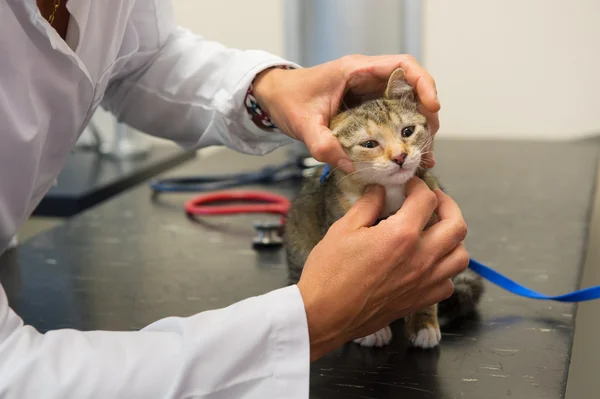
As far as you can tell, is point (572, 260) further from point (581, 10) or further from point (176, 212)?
point (581, 10)

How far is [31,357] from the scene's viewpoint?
0.65 metres

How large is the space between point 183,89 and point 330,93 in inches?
15.2

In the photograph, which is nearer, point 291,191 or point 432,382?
point 432,382

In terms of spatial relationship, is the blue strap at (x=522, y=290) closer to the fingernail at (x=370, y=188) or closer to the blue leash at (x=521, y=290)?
the blue leash at (x=521, y=290)

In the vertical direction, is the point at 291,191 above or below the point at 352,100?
below

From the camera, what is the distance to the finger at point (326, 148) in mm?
821

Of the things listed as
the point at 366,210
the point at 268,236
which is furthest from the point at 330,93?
the point at 268,236

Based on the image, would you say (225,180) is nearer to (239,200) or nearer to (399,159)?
(239,200)

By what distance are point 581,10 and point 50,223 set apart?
1.79 m

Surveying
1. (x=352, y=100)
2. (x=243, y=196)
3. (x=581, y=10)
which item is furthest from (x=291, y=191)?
(x=581, y=10)

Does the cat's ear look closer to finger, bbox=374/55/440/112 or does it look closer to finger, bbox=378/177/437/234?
finger, bbox=374/55/440/112

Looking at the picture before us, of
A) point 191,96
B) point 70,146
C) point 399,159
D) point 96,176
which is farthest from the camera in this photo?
point 96,176

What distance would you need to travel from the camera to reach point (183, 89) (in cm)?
122

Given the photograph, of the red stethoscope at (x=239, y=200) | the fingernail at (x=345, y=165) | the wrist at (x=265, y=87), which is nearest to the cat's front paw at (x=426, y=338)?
the fingernail at (x=345, y=165)
